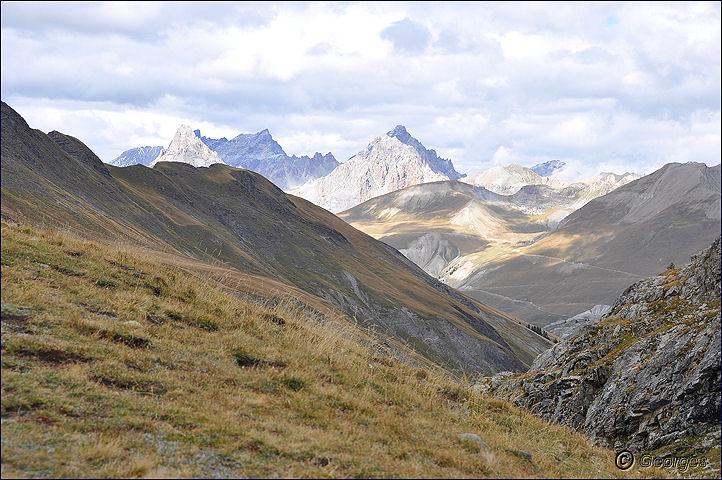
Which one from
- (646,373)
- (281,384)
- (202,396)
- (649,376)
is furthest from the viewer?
(646,373)

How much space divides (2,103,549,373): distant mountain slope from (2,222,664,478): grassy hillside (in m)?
42.9

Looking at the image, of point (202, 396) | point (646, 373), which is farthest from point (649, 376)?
point (202, 396)

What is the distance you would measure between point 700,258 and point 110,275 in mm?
22537

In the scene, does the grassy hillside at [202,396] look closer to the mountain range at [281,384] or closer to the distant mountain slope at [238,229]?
the mountain range at [281,384]

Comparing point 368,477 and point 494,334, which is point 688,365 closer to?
point 368,477

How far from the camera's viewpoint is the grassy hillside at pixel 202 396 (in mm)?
8109

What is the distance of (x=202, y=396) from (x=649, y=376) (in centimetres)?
1424

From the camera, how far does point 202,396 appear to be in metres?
10.0

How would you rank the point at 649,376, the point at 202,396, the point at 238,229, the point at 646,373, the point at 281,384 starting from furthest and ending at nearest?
1. the point at 238,229
2. the point at 646,373
3. the point at 649,376
4. the point at 281,384
5. the point at 202,396

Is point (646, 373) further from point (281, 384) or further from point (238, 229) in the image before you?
point (238, 229)

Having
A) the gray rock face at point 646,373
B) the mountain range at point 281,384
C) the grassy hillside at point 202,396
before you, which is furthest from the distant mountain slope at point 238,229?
the gray rock face at point 646,373

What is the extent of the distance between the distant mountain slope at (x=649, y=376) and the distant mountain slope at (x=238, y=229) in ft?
161

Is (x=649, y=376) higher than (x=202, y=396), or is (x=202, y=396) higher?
(x=202, y=396)

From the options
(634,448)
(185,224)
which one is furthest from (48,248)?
(185,224)
